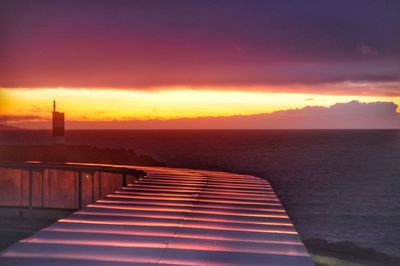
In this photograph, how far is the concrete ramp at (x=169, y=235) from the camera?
9.78 m

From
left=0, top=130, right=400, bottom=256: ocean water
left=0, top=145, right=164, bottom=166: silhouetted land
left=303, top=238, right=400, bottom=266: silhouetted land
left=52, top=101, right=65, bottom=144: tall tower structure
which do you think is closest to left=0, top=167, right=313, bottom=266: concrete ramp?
Answer: left=303, top=238, right=400, bottom=266: silhouetted land

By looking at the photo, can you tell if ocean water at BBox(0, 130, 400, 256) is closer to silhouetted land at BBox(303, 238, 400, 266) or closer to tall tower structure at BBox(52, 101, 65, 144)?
silhouetted land at BBox(303, 238, 400, 266)

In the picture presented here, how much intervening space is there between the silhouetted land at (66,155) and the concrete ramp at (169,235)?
100 feet

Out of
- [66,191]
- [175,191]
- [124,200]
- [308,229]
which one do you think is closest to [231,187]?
[175,191]

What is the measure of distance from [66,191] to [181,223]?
2151 centimetres

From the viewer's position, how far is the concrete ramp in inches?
385

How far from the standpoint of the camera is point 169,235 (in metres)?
11.6

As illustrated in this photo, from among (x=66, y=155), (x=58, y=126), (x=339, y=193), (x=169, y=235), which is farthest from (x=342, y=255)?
(x=339, y=193)

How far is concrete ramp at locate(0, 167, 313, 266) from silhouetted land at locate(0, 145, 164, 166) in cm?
3053

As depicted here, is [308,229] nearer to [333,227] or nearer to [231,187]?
[333,227]

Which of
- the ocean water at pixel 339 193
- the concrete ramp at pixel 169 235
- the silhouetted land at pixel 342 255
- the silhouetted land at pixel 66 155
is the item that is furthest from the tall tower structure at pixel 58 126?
the ocean water at pixel 339 193

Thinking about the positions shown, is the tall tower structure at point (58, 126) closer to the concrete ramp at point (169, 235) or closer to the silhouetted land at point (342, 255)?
the silhouetted land at point (342, 255)

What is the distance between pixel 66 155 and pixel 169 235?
47.1 meters

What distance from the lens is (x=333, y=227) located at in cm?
6088
